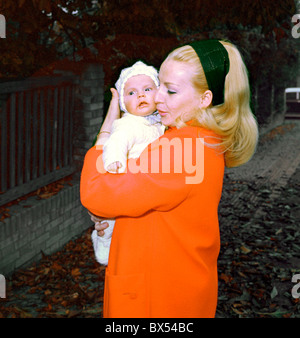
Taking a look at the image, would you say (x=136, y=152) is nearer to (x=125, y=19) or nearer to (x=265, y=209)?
(x=125, y=19)

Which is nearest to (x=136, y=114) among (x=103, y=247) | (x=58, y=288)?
(x=103, y=247)

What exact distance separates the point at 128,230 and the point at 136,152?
1.12ft

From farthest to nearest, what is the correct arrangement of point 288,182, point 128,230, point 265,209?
1. point 288,182
2. point 265,209
3. point 128,230

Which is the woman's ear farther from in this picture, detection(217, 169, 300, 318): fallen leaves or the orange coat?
detection(217, 169, 300, 318): fallen leaves

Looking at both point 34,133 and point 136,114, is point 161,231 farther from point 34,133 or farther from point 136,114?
point 34,133

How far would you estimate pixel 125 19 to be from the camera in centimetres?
617

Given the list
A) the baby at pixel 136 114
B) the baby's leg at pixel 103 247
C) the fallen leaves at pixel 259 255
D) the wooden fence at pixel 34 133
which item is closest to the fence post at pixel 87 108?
the wooden fence at pixel 34 133

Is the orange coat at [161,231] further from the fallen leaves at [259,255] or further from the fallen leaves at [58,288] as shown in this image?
the fallen leaves at [259,255]

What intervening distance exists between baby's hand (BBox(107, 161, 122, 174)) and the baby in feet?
0.18

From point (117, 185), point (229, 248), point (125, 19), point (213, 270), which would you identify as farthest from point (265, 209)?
point (117, 185)

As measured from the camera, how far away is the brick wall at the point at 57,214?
16.3ft

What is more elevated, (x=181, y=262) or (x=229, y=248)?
(x=181, y=262)

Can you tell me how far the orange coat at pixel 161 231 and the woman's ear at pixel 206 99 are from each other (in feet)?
0.33

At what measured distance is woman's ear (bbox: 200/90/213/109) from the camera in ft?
6.10
